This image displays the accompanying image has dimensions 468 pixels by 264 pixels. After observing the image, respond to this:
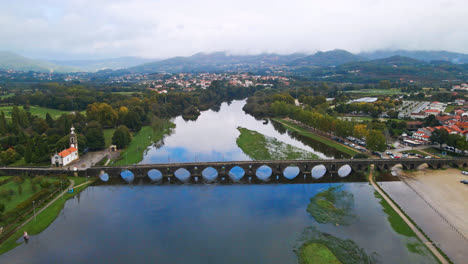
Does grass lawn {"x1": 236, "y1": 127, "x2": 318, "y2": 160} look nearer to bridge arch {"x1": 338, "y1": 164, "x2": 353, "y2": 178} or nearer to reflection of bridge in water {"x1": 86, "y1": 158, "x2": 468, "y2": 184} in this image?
bridge arch {"x1": 338, "y1": 164, "x2": 353, "y2": 178}

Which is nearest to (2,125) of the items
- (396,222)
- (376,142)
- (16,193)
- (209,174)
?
(16,193)

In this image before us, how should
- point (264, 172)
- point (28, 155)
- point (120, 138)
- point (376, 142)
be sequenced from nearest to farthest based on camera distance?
point (28, 155), point (264, 172), point (376, 142), point (120, 138)

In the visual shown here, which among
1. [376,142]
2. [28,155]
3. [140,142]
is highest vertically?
[28,155]

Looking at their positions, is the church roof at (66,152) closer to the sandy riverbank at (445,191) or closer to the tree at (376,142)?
the tree at (376,142)

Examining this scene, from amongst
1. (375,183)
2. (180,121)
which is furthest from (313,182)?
(180,121)

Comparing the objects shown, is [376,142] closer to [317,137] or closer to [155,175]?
[317,137]

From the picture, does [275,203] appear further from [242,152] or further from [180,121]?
[180,121]
